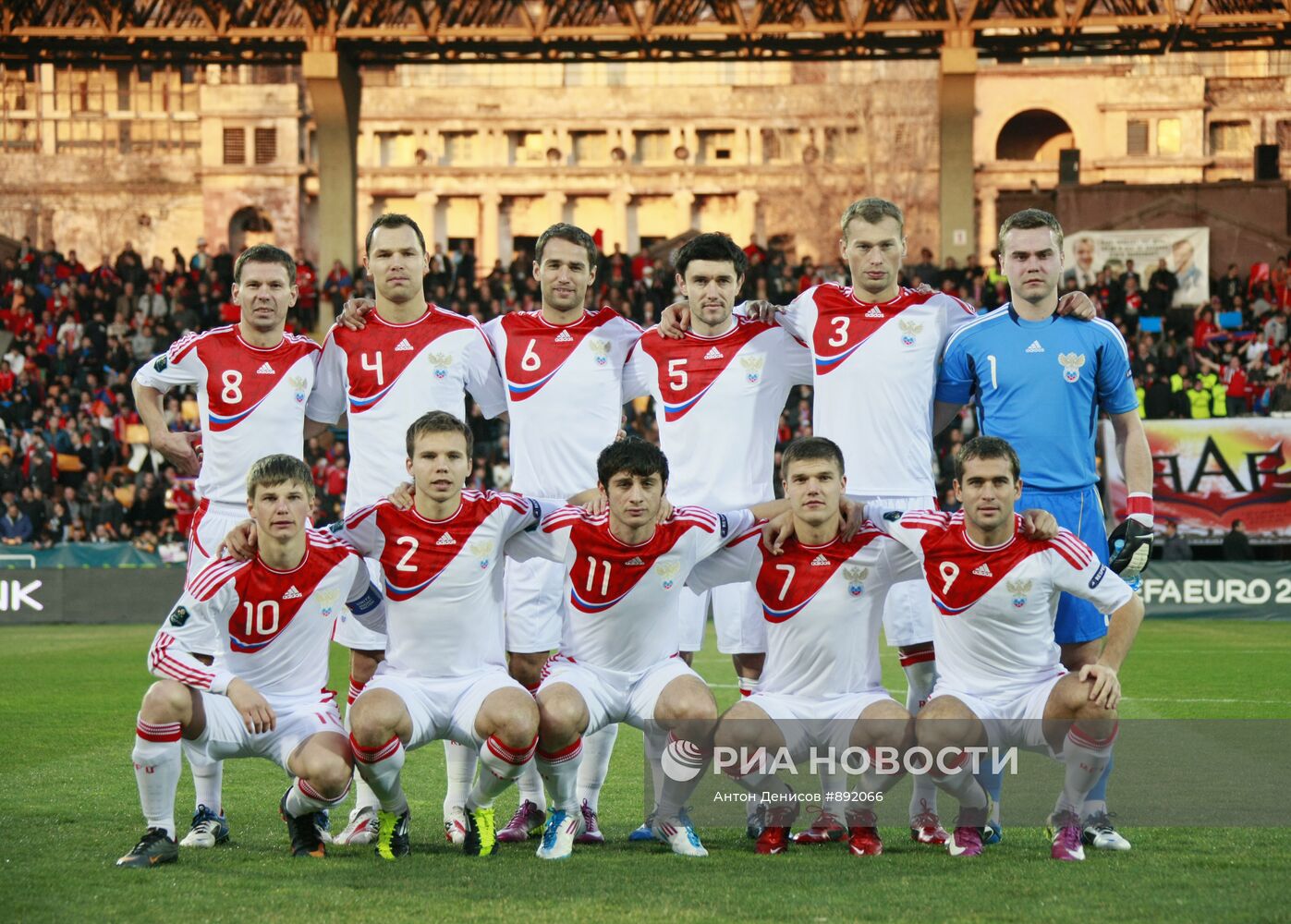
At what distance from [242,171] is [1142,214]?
4076 centimetres

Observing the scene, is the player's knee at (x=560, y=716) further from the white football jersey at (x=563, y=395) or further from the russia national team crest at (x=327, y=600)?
the white football jersey at (x=563, y=395)

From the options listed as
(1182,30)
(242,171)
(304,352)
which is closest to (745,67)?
(242,171)

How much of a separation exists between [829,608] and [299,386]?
263cm

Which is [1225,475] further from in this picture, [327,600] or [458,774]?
[327,600]

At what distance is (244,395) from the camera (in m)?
7.22

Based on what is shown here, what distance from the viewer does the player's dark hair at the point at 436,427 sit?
6.20m

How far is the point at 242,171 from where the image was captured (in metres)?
64.7

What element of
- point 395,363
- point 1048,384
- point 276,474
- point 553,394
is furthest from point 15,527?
point 1048,384

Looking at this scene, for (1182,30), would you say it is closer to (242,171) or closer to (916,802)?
(916,802)

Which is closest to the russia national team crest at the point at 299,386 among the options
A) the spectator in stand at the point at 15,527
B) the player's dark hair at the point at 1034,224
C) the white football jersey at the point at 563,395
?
the white football jersey at the point at 563,395

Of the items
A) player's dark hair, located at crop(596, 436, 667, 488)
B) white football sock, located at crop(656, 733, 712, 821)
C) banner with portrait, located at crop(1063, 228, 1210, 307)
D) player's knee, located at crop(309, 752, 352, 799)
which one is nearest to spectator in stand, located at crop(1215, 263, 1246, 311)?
banner with portrait, located at crop(1063, 228, 1210, 307)

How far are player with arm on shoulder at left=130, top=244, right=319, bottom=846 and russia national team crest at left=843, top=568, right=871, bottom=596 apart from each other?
255 centimetres

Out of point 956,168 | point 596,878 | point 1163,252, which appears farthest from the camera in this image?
point 1163,252

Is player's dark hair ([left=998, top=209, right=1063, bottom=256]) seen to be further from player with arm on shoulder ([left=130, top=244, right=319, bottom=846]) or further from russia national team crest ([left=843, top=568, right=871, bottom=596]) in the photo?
player with arm on shoulder ([left=130, top=244, right=319, bottom=846])
